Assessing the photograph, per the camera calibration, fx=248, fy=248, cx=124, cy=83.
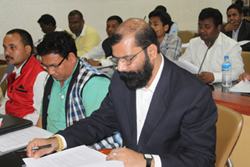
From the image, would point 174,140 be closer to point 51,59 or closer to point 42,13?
point 51,59

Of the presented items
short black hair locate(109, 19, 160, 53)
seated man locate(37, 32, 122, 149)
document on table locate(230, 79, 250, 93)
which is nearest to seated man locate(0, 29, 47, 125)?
seated man locate(37, 32, 122, 149)

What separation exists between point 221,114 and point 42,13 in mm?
4657

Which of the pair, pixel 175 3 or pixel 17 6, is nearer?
pixel 17 6

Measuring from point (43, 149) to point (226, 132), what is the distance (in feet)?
2.90

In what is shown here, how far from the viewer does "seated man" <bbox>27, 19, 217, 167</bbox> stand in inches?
39.8

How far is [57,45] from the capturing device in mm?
1633

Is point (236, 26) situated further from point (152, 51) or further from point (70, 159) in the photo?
point (70, 159)

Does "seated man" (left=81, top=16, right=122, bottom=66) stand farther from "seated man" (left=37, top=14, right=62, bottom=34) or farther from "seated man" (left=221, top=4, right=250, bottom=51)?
"seated man" (left=221, top=4, right=250, bottom=51)

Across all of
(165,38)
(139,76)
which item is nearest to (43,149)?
(139,76)

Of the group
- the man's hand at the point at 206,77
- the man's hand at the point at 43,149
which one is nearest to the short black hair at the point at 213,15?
the man's hand at the point at 206,77

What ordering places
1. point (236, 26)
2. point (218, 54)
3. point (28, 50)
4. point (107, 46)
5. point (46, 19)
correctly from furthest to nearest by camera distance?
point (46, 19)
point (236, 26)
point (107, 46)
point (218, 54)
point (28, 50)

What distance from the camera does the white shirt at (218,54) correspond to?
2492mm

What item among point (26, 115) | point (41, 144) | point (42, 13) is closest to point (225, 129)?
point (41, 144)

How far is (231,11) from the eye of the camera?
4742mm
